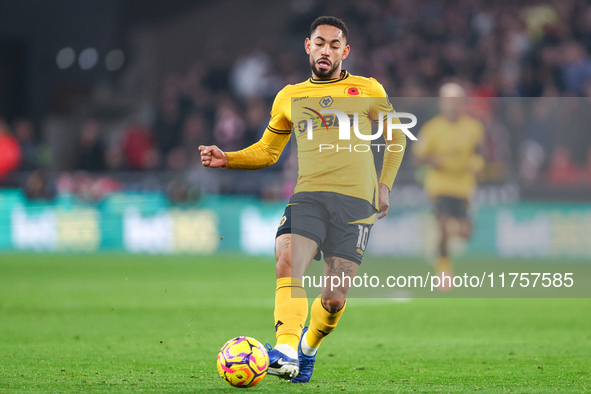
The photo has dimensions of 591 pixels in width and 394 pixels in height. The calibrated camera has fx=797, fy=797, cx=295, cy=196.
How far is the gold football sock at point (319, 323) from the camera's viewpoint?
14.7ft

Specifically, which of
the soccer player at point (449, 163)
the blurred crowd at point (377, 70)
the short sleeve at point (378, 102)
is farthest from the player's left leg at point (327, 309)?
the blurred crowd at point (377, 70)

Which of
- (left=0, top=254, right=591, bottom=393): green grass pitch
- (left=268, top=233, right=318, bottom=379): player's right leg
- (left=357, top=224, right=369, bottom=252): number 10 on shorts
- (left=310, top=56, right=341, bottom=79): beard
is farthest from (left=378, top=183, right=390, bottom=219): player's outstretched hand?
(left=0, top=254, right=591, bottom=393): green grass pitch

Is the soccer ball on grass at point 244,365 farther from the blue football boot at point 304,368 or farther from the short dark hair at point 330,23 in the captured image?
the short dark hair at point 330,23

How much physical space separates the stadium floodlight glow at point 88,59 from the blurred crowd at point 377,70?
2713 mm

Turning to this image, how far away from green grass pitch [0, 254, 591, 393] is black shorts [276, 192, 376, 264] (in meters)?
0.75

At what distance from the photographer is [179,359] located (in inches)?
210

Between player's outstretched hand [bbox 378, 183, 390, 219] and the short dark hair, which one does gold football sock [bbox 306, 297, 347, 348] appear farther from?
the short dark hair

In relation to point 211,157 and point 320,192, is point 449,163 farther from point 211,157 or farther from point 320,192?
point 211,157

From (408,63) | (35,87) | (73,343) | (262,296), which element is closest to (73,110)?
(35,87)

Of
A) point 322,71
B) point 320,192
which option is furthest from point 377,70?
point 320,192

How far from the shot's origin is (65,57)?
1920cm

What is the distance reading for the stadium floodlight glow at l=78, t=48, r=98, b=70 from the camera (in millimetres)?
19266

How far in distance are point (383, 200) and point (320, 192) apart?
0.44 m

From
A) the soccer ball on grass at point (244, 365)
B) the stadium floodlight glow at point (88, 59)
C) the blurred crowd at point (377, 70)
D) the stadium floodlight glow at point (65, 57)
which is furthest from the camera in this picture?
the stadium floodlight glow at point (88, 59)
